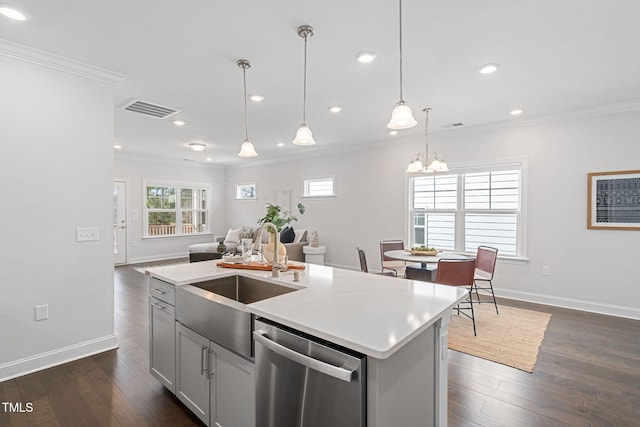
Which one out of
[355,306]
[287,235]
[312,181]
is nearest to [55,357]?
[355,306]

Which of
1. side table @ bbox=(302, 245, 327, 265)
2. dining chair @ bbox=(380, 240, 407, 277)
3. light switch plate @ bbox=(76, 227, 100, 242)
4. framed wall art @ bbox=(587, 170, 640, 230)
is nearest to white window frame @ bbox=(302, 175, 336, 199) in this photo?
side table @ bbox=(302, 245, 327, 265)

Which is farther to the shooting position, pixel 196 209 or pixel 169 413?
pixel 196 209

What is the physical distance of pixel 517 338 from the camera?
10.8 ft

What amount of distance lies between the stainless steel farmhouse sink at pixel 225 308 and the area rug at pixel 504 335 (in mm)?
2118

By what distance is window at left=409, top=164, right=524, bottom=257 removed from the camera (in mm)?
4742

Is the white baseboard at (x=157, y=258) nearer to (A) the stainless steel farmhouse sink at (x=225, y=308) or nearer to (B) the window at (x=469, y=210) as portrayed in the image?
(B) the window at (x=469, y=210)

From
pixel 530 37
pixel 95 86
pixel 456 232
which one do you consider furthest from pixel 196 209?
pixel 530 37

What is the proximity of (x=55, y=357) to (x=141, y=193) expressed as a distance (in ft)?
19.3

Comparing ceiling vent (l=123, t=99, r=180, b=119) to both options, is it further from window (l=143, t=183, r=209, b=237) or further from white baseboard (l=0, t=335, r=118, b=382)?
window (l=143, t=183, r=209, b=237)

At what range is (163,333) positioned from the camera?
226 cm

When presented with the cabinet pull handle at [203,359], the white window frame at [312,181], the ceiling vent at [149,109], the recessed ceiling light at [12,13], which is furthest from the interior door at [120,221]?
the cabinet pull handle at [203,359]

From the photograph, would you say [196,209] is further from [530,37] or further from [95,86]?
[530,37]

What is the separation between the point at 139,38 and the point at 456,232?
497 centimetres

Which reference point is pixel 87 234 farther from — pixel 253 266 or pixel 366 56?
pixel 366 56
